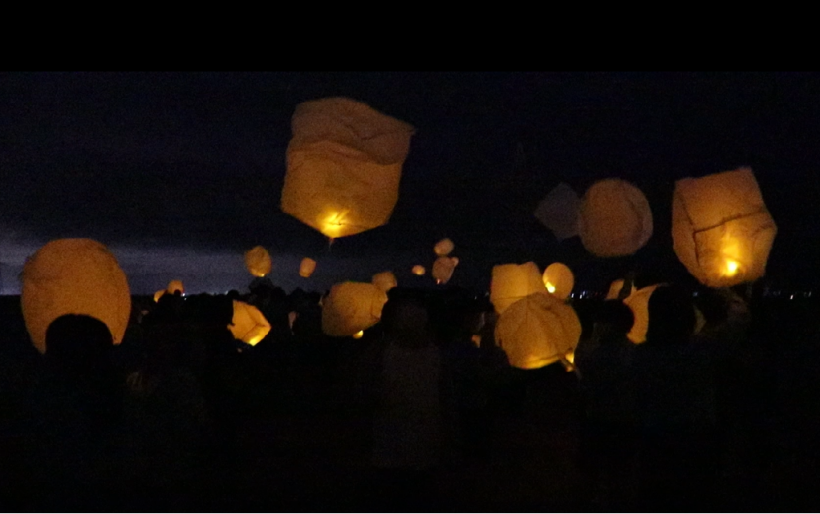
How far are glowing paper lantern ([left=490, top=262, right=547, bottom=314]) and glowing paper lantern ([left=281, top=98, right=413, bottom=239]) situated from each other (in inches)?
137

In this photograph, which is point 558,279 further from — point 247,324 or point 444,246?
point 444,246

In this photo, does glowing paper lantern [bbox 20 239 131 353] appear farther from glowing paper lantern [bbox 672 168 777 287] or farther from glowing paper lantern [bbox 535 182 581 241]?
glowing paper lantern [bbox 535 182 581 241]

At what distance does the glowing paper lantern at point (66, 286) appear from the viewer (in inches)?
130

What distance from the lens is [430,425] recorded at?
3.54 meters

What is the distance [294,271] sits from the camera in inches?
2360

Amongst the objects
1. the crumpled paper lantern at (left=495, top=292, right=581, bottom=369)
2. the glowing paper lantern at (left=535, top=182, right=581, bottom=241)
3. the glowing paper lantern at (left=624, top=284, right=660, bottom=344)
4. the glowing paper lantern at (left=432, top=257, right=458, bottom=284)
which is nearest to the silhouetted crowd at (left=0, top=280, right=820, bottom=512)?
the crumpled paper lantern at (left=495, top=292, right=581, bottom=369)

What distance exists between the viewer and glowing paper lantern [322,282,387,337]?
6809 mm

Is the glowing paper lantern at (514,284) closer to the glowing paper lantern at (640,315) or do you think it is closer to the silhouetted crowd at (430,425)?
the silhouetted crowd at (430,425)

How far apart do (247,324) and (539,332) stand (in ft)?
12.6

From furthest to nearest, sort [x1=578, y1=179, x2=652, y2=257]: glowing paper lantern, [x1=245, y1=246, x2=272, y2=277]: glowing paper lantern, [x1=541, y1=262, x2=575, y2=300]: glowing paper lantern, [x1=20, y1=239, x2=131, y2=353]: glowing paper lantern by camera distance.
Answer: [x1=245, y1=246, x2=272, y2=277]: glowing paper lantern, [x1=541, y1=262, x2=575, y2=300]: glowing paper lantern, [x1=578, y1=179, x2=652, y2=257]: glowing paper lantern, [x1=20, y1=239, x2=131, y2=353]: glowing paper lantern

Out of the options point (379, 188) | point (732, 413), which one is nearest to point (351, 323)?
point (732, 413)

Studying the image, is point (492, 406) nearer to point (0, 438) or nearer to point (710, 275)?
point (710, 275)

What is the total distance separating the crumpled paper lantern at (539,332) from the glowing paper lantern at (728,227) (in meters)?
0.78

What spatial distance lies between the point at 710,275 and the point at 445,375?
1.68 m
